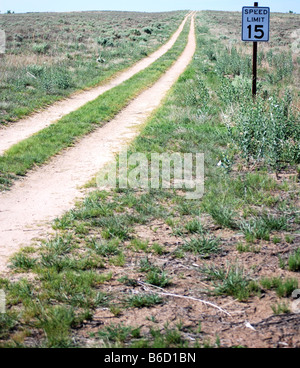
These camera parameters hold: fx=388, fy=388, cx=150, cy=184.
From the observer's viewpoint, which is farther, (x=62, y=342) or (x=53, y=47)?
(x=53, y=47)

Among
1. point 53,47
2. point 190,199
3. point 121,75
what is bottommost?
point 190,199

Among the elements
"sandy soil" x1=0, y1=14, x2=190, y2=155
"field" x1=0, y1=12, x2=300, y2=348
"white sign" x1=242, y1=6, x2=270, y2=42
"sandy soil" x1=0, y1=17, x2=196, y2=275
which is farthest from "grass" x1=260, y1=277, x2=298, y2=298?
"white sign" x1=242, y1=6, x2=270, y2=42

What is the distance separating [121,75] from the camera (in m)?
19.3

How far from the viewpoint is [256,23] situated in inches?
362

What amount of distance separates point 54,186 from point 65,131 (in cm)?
361

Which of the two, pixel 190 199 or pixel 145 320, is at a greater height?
pixel 190 199

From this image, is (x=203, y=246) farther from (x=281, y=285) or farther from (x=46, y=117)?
(x=46, y=117)

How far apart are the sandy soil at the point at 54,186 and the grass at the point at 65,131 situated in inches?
10.1

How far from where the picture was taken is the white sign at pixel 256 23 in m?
9.09

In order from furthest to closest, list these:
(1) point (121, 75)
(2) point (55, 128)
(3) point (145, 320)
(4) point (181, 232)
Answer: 1. (1) point (121, 75)
2. (2) point (55, 128)
3. (4) point (181, 232)
4. (3) point (145, 320)

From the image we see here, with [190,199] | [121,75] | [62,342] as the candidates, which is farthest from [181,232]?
[121,75]
